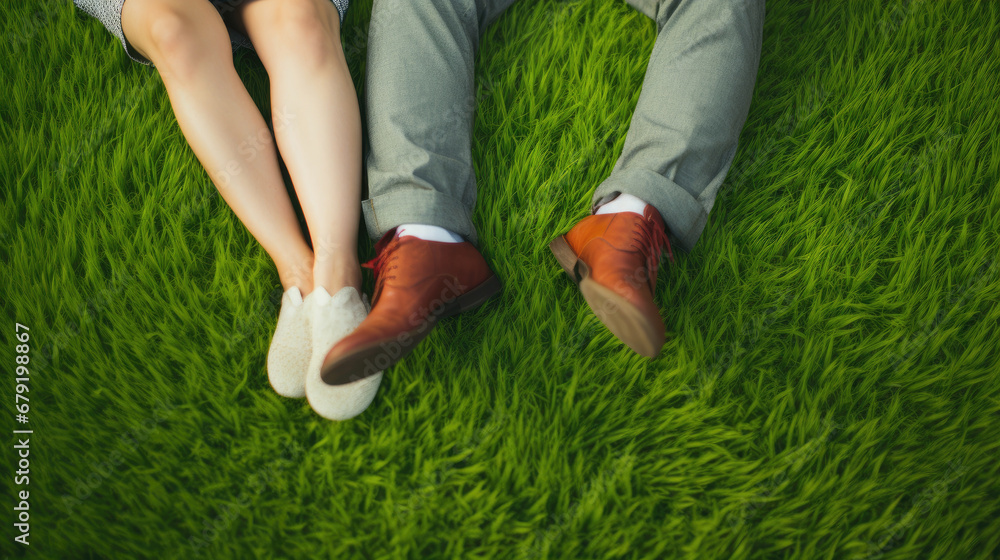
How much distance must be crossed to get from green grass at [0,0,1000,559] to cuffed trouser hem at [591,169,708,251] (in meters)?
0.18

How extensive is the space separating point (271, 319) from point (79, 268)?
59 centimetres

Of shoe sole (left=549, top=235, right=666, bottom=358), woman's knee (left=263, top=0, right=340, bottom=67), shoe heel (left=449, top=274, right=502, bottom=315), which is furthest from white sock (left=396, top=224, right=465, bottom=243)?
woman's knee (left=263, top=0, right=340, bottom=67)

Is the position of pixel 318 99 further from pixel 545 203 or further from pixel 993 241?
pixel 993 241

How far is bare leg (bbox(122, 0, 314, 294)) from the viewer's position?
1.18m

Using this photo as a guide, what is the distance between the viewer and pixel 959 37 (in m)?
1.69

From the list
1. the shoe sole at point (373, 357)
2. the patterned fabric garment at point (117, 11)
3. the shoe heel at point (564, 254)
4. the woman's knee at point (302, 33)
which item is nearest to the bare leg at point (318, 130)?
the woman's knee at point (302, 33)

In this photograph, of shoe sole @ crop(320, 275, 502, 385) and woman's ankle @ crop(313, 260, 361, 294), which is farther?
woman's ankle @ crop(313, 260, 361, 294)

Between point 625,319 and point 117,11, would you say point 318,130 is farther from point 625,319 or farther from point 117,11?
point 625,319

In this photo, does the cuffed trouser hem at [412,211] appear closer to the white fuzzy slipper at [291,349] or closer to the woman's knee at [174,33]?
the white fuzzy slipper at [291,349]

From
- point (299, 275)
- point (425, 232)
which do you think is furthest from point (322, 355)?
point (425, 232)

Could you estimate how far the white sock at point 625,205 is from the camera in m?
1.26

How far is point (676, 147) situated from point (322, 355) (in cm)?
102

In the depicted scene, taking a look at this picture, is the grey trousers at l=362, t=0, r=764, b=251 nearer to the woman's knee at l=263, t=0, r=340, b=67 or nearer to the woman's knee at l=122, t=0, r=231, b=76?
the woman's knee at l=263, t=0, r=340, b=67

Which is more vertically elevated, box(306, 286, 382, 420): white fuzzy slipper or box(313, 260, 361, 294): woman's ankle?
box(313, 260, 361, 294): woman's ankle
